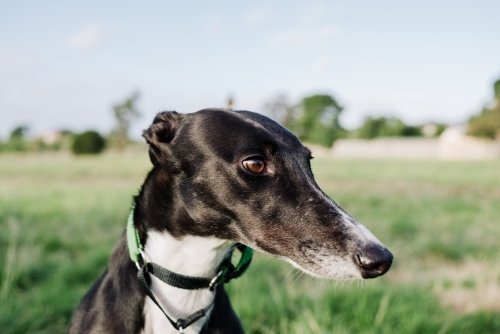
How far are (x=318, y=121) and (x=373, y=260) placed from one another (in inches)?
2873

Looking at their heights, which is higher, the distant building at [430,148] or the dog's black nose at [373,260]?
the dog's black nose at [373,260]

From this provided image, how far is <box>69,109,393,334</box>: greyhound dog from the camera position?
6.78 feet

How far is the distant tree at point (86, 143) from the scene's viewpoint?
141 feet

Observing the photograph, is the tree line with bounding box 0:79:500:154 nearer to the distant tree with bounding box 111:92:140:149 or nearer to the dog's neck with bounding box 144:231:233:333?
the distant tree with bounding box 111:92:140:149

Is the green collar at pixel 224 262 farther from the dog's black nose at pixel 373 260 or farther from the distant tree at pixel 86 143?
the distant tree at pixel 86 143

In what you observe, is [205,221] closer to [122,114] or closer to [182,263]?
[182,263]

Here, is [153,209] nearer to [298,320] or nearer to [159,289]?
[159,289]

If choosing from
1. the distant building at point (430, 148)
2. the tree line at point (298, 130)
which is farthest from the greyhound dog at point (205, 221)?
the distant building at point (430, 148)

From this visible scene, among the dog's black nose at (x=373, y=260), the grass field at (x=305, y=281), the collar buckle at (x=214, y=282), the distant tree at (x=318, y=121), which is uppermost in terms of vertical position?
the dog's black nose at (x=373, y=260)

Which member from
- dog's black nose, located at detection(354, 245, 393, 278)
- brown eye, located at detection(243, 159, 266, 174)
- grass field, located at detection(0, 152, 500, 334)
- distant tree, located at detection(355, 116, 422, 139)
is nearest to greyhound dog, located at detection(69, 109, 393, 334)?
brown eye, located at detection(243, 159, 266, 174)

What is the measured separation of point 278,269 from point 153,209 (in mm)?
2812

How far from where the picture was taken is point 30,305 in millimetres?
3639

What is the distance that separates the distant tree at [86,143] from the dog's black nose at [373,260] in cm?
4421

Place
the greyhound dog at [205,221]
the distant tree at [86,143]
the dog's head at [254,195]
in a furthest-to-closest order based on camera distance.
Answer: the distant tree at [86,143], the greyhound dog at [205,221], the dog's head at [254,195]
